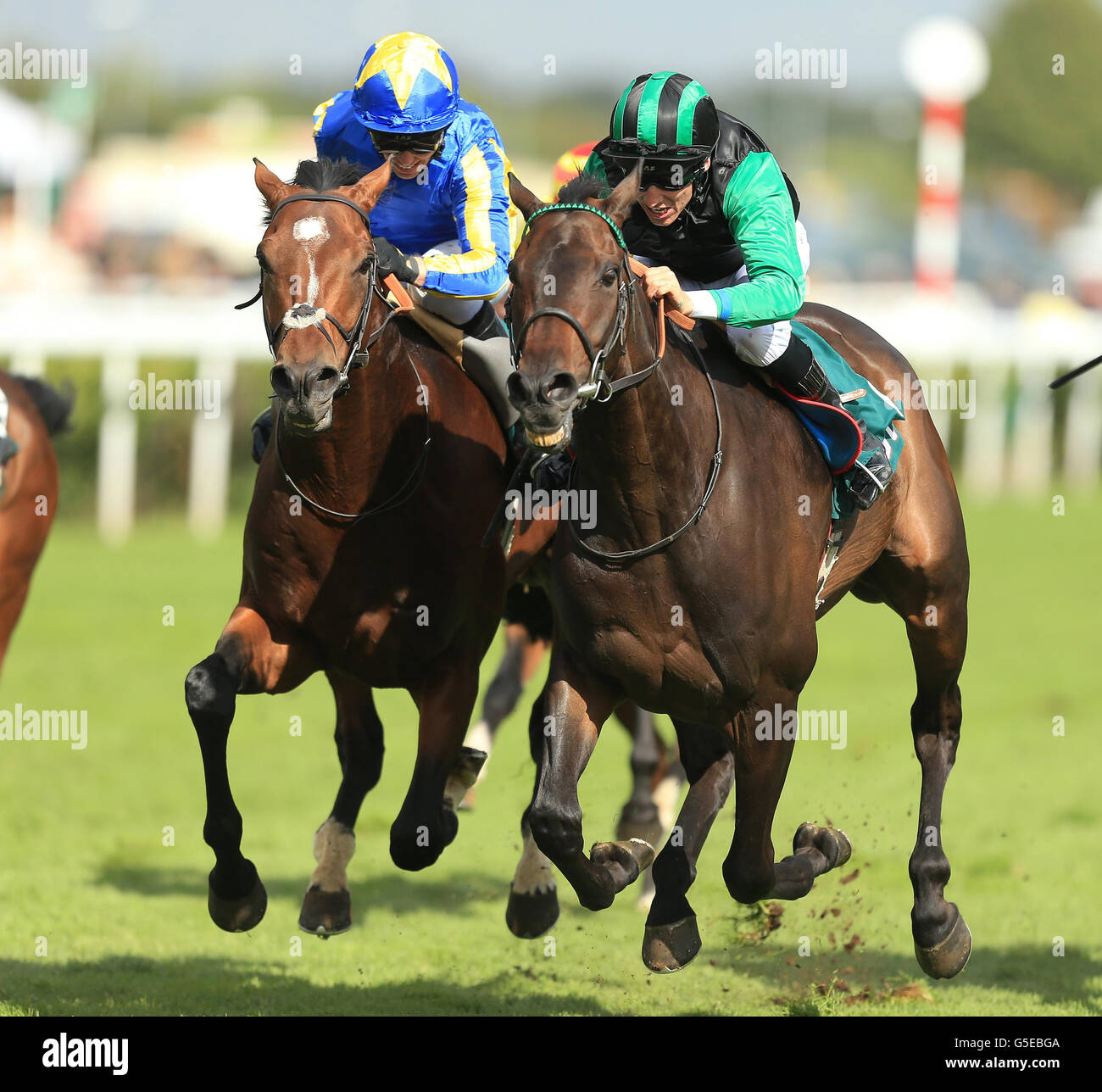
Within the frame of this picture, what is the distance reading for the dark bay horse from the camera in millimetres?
4602

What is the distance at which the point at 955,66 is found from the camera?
2686 centimetres

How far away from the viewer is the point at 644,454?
4.11 m

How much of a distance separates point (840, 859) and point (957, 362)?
17.4 m

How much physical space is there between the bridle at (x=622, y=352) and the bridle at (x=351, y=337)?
0.53 m

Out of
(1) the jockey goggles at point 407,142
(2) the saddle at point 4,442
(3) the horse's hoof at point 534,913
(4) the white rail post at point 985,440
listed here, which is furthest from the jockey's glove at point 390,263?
(4) the white rail post at point 985,440

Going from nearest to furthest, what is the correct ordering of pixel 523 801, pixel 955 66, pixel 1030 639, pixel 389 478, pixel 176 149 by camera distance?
pixel 389 478 → pixel 523 801 → pixel 1030 639 → pixel 955 66 → pixel 176 149

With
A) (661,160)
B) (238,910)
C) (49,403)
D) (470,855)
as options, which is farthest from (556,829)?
(49,403)

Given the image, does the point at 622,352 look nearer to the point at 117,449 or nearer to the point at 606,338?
the point at 606,338

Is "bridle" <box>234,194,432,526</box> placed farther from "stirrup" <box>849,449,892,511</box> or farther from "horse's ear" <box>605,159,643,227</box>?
"stirrup" <box>849,449,892,511</box>

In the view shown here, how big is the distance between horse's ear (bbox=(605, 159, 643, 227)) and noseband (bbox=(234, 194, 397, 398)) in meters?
0.78

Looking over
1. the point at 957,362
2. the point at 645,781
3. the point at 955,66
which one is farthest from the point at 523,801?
the point at 955,66

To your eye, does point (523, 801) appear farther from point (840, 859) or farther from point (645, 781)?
point (840, 859)

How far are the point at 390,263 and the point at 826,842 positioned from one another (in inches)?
82.3

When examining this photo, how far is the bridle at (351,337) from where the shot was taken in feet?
13.9
